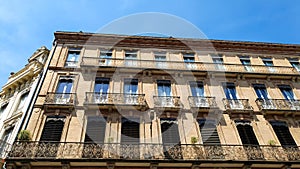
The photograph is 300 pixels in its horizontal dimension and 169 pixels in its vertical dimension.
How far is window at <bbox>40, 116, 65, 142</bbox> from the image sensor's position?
11.2 m

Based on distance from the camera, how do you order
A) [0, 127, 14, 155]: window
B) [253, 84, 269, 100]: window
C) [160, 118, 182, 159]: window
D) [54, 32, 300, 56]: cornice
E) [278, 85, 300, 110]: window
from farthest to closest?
[54, 32, 300, 56]: cornice < [253, 84, 269, 100]: window < [278, 85, 300, 110]: window < [0, 127, 14, 155]: window < [160, 118, 182, 159]: window

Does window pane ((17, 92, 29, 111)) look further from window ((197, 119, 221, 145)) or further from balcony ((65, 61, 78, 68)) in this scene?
window ((197, 119, 221, 145))

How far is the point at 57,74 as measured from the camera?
47.2 feet

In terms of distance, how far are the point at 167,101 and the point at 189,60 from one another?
507 cm

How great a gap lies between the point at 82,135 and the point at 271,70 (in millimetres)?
13691

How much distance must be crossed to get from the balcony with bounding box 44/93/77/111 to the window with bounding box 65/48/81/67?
293 cm

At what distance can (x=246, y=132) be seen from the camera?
40.9 ft

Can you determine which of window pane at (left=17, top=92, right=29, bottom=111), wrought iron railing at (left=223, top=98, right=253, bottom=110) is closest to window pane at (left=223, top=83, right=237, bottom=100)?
wrought iron railing at (left=223, top=98, right=253, bottom=110)

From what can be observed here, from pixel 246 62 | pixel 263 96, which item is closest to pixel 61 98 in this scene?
pixel 263 96

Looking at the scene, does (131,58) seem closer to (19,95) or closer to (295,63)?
(19,95)

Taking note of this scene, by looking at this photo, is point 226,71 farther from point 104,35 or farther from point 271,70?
point 104,35

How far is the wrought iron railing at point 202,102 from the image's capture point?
13.3m

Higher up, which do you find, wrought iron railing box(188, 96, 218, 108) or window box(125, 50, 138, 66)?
window box(125, 50, 138, 66)

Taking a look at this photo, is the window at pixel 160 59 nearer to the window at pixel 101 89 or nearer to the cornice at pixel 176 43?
the cornice at pixel 176 43
